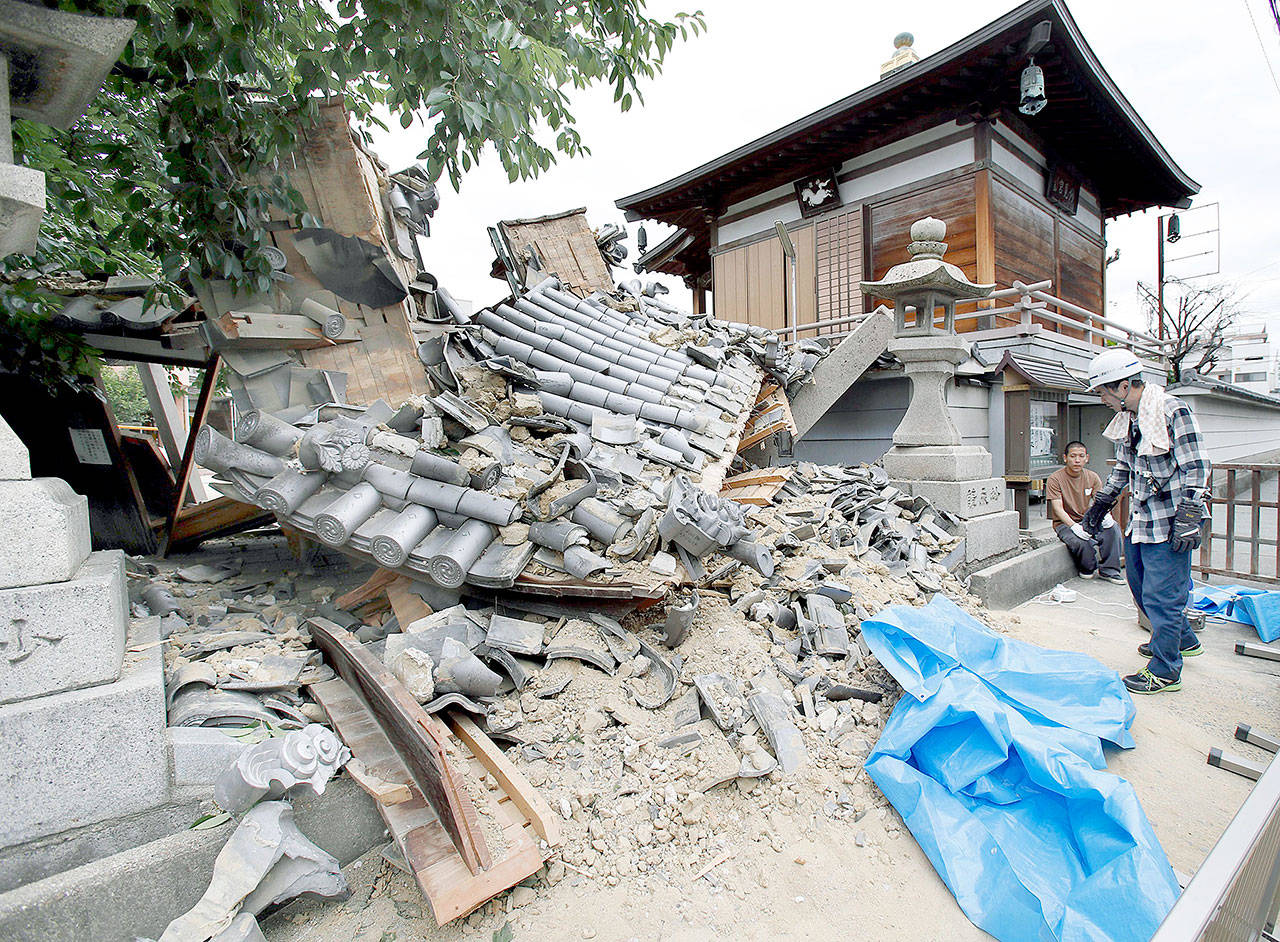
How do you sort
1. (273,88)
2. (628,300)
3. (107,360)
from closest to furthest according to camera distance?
1. (273,88)
2. (107,360)
3. (628,300)

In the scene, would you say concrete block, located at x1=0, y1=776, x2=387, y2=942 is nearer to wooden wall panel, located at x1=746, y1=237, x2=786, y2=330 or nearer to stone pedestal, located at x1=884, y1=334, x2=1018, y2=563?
stone pedestal, located at x1=884, y1=334, x2=1018, y2=563

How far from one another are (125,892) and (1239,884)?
3169 millimetres

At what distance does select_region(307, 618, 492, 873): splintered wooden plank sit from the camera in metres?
1.99

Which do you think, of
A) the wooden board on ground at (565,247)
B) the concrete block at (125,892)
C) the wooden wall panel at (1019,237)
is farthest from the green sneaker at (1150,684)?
the wooden wall panel at (1019,237)

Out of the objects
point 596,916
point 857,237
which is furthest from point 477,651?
point 857,237

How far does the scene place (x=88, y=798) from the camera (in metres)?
2.05

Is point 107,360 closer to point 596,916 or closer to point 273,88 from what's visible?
Result: point 273,88

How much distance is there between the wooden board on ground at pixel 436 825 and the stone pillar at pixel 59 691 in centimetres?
69

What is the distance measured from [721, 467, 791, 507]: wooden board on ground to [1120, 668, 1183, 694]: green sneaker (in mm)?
2996

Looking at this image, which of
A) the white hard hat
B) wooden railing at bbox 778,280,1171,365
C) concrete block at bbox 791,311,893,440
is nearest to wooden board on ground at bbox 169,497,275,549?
concrete block at bbox 791,311,893,440

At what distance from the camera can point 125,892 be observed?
1999 millimetres

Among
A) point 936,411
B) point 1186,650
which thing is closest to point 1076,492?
point 936,411

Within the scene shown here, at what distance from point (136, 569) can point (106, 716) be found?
3.41m

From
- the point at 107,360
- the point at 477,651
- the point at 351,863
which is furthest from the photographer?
the point at 107,360
